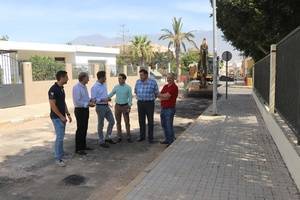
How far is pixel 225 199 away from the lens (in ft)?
20.8

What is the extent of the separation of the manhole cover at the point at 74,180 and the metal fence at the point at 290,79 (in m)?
3.60

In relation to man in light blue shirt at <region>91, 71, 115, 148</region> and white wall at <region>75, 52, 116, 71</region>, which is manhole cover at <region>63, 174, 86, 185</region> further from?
white wall at <region>75, 52, 116, 71</region>

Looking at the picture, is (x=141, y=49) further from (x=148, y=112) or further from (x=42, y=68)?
(x=148, y=112)

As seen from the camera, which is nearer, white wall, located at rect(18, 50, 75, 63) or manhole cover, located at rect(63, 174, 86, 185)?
manhole cover, located at rect(63, 174, 86, 185)

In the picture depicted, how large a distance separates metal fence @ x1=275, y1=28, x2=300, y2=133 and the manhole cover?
360 centimetres

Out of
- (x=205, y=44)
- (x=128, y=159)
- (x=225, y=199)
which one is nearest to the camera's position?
(x=225, y=199)

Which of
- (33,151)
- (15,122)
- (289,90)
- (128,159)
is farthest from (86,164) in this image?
(15,122)

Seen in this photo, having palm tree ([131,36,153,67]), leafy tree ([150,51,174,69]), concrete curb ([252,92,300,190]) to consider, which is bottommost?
concrete curb ([252,92,300,190])

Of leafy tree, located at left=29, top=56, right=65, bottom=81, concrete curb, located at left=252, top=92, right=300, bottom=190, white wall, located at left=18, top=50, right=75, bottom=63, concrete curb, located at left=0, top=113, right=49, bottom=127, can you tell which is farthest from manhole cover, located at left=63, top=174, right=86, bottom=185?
white wall, located at left=18, top=50, right=75, bottom=63

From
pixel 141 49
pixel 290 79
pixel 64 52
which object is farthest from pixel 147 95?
pixel 141 49

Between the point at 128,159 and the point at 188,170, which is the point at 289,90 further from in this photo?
the point at 128,159

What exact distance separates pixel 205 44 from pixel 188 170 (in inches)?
1002

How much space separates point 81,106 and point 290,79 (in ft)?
14.0

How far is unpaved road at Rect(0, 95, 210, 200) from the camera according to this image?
743 centimetres
